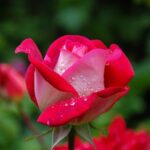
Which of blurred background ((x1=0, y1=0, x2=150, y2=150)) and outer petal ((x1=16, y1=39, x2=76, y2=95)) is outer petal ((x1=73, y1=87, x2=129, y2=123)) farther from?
blurred background ((x1=0, y1=0, x2=150, y2=150))

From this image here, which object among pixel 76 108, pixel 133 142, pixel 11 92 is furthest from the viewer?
pixel 11 92

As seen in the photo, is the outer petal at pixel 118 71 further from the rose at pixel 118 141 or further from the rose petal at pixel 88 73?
the rose at pixel 118 141

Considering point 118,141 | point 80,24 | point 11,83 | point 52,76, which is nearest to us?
point 52,76

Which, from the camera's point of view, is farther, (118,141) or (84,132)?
(118,141)

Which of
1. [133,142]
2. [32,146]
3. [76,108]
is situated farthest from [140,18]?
[76,108]

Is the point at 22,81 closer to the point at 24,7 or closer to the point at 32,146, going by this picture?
the point at 32,146

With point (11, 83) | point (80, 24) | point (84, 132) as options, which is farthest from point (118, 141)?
point (80, 24)

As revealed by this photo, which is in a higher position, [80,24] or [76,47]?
[76,47]

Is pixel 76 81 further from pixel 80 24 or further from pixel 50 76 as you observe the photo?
pixel 80 24
